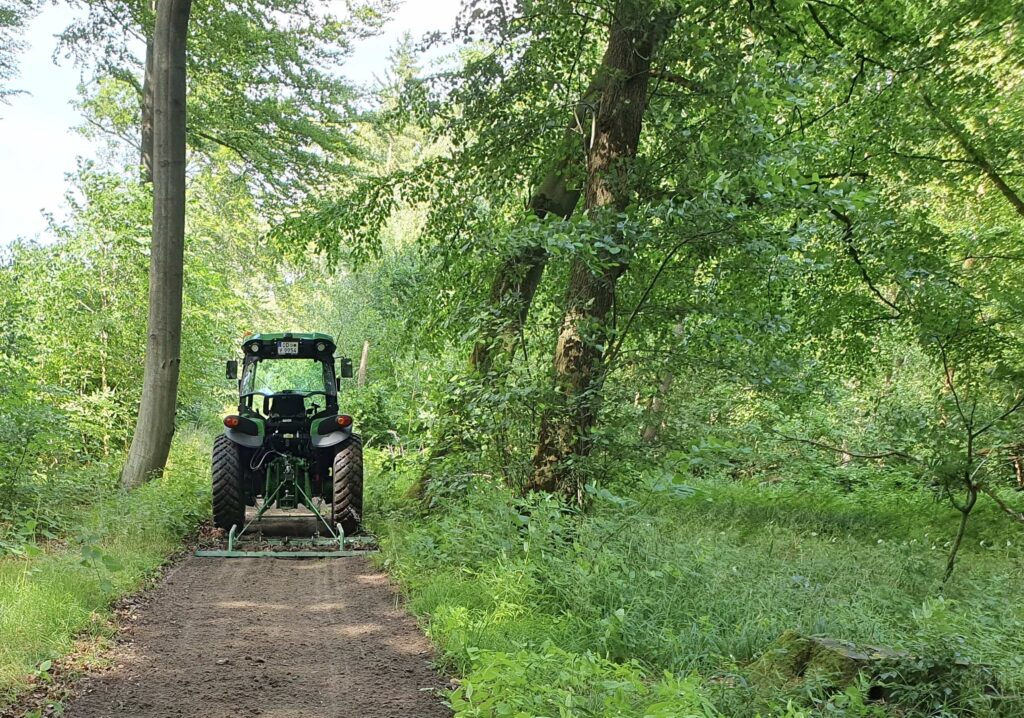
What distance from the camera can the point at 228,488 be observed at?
882 cm

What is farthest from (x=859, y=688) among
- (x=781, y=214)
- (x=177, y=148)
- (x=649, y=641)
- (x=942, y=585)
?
(x=177, y=148)

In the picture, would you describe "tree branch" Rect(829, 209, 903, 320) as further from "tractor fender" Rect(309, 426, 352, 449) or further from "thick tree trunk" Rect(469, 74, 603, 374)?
"tractor fender" Rect(309, 426, 352, 449)

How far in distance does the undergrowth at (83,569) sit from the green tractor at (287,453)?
74 centimetres

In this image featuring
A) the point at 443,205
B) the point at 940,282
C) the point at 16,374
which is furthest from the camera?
the point at 16,374

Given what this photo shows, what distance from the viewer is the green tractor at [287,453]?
29.4 ft

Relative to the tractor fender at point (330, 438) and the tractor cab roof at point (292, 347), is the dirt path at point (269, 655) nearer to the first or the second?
the tractor fender at point (330, 438)

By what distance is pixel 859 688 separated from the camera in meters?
3.36

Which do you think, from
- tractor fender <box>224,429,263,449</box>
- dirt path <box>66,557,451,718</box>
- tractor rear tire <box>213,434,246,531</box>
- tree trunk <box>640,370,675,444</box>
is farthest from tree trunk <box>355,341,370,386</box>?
tree trunk <box>640,370,675,444</box>

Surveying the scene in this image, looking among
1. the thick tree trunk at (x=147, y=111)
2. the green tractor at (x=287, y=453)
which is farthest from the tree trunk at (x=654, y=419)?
the thick tree trunk at (x=147, y=111)

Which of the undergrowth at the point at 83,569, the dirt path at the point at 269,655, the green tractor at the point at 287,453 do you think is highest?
the green tractor at the point at 287,453

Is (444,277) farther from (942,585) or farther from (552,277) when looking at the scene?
(942,585)

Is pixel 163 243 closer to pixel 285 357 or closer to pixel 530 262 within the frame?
pixel 285 357

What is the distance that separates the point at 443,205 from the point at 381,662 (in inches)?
230

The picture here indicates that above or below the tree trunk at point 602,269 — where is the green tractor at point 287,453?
below
